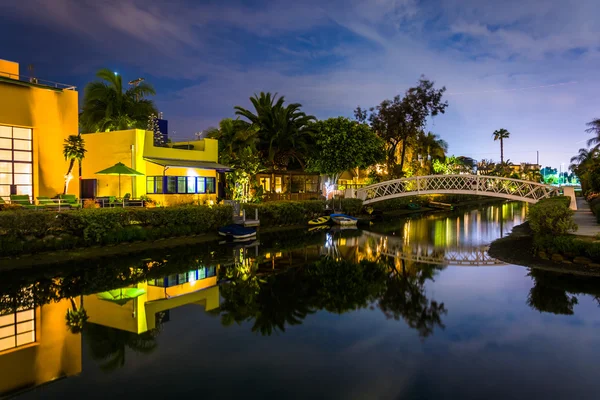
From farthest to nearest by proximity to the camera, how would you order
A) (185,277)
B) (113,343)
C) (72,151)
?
(72,151)
(185,277)
(113,343)

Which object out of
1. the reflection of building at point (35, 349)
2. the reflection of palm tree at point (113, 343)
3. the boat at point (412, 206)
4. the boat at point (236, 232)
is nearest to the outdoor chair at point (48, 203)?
the boat at point (236, 232)

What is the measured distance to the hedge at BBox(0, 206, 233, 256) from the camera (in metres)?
16.4

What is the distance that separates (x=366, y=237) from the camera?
94.5ft

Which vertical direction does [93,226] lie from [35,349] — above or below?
above

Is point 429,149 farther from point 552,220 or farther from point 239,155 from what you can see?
point 552,220

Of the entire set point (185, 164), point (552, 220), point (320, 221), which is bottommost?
point (320, 221)

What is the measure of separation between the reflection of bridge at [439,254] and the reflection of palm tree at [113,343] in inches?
532

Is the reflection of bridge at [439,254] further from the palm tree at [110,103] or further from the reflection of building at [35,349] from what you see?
the palm tree at [110,103]

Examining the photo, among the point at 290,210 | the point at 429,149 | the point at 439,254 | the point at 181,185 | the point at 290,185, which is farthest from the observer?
the point at 429,149

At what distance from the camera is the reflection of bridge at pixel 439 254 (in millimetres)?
19672

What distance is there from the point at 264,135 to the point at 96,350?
32.3m

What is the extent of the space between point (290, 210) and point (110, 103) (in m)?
17.7

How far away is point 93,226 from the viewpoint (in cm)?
1877

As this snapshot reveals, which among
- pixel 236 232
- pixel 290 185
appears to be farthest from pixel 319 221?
pixel 236 232
